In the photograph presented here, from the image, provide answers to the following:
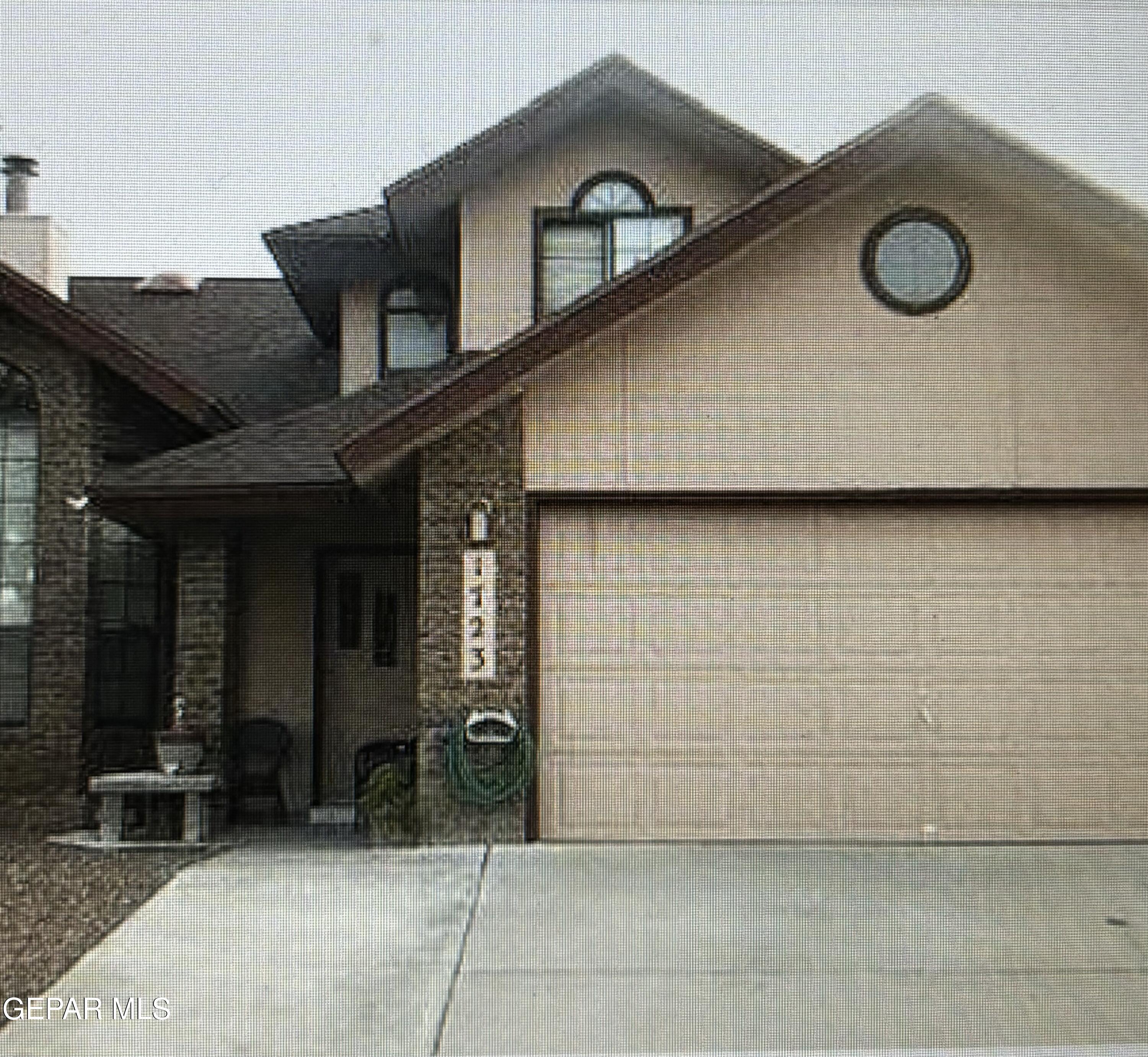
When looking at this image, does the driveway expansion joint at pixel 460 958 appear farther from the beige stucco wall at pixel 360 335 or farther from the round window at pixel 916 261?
the beige stucco wall at pixel 360 335

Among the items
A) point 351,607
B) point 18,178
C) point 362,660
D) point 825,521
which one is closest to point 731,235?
point 825,521

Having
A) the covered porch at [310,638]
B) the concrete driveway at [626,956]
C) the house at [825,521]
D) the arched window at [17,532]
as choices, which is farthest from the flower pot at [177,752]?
the house at [825,521]

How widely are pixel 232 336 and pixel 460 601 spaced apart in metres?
7.32

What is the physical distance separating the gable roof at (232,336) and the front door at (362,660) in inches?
82.9

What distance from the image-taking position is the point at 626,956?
6.61 metres

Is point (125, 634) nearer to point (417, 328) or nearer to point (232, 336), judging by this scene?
point (417, 328)

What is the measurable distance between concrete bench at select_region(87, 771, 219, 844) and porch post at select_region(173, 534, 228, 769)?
2.48 ft

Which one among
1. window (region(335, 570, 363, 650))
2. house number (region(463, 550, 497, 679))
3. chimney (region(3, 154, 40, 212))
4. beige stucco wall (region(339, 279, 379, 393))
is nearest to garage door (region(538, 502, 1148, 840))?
house number (region(463, 550, 497, 679))

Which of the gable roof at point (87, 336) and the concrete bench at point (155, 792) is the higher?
the gable roof at point (87, 336)

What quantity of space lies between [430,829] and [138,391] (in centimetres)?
494

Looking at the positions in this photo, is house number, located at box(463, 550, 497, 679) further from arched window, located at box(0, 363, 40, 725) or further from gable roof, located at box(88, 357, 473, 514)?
arched window, located at box(0, 363, 40, 725)

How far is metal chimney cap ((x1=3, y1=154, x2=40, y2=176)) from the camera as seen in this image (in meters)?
15.4

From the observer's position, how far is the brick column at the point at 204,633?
11.2 meters

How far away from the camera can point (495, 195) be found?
39.7ft
